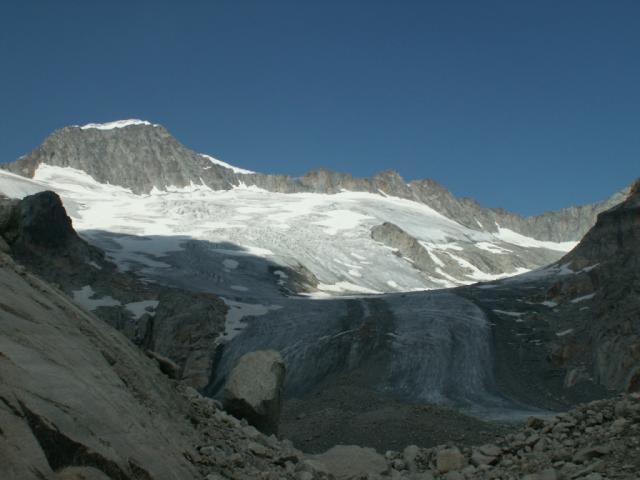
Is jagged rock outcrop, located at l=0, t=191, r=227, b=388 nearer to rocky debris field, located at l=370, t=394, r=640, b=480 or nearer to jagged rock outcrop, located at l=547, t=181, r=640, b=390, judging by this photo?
jagged rock outcrop, located at l=547, t=181, r=640, b=390

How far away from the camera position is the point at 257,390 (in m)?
16.5

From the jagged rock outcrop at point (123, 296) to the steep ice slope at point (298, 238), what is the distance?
9.27 metres

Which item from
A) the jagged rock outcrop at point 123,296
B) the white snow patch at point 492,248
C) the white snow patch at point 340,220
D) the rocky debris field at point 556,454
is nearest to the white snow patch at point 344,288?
the jagged rock outcrop at point 123,296

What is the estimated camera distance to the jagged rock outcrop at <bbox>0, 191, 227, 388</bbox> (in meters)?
49.5

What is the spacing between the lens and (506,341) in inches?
1859

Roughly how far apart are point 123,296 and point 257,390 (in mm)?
43819

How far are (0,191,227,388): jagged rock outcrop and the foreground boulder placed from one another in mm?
27433

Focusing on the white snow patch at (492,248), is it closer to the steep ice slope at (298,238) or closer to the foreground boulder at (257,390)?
the steep ice slope at (298,238)

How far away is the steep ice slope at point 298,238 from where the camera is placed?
297 feet

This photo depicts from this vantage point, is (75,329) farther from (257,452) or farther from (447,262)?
(447,262)

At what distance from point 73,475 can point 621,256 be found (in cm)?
5231

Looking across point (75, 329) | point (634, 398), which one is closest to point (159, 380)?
point (75, 329)

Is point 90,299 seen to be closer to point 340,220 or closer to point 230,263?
point 230,263

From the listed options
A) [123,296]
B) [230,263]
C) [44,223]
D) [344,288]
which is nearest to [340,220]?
[344,288]
